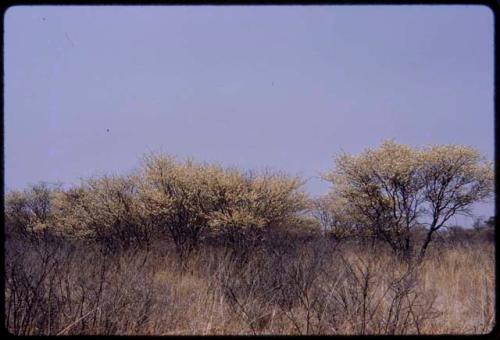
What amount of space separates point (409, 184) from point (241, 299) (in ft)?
21.8

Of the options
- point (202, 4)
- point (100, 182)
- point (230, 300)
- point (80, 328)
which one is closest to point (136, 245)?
point (100, 182)

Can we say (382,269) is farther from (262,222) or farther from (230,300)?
(262,222)

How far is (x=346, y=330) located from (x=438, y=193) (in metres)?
7.00

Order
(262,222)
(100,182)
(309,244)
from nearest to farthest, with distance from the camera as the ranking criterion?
1. (309,244)
2. (262,222)
3. (100,182)

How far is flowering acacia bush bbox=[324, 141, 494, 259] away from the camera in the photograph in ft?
34.3

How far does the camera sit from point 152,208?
414 inches

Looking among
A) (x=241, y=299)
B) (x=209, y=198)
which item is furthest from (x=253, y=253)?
(x=209, y=198)

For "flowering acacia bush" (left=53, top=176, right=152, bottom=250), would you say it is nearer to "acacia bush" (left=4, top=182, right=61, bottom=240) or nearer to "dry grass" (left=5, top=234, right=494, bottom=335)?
"acacia bush" (left=4, top=182, right=61, bottom=240)

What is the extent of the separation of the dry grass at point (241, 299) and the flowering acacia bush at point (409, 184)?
4.12 metres

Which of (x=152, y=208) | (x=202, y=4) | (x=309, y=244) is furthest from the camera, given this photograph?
(x=152, y=208)

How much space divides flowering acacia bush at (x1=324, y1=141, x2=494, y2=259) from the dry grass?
4.12 meters

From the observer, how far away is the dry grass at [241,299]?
434cm

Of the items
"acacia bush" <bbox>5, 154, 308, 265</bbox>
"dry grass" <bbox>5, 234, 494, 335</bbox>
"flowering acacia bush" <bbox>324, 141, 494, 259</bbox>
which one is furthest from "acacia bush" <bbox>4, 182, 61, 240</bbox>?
"flowering acacia bush" <bbox>324, 141, 494, 259</bbox>

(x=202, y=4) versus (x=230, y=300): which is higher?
(x=202, y=4)
